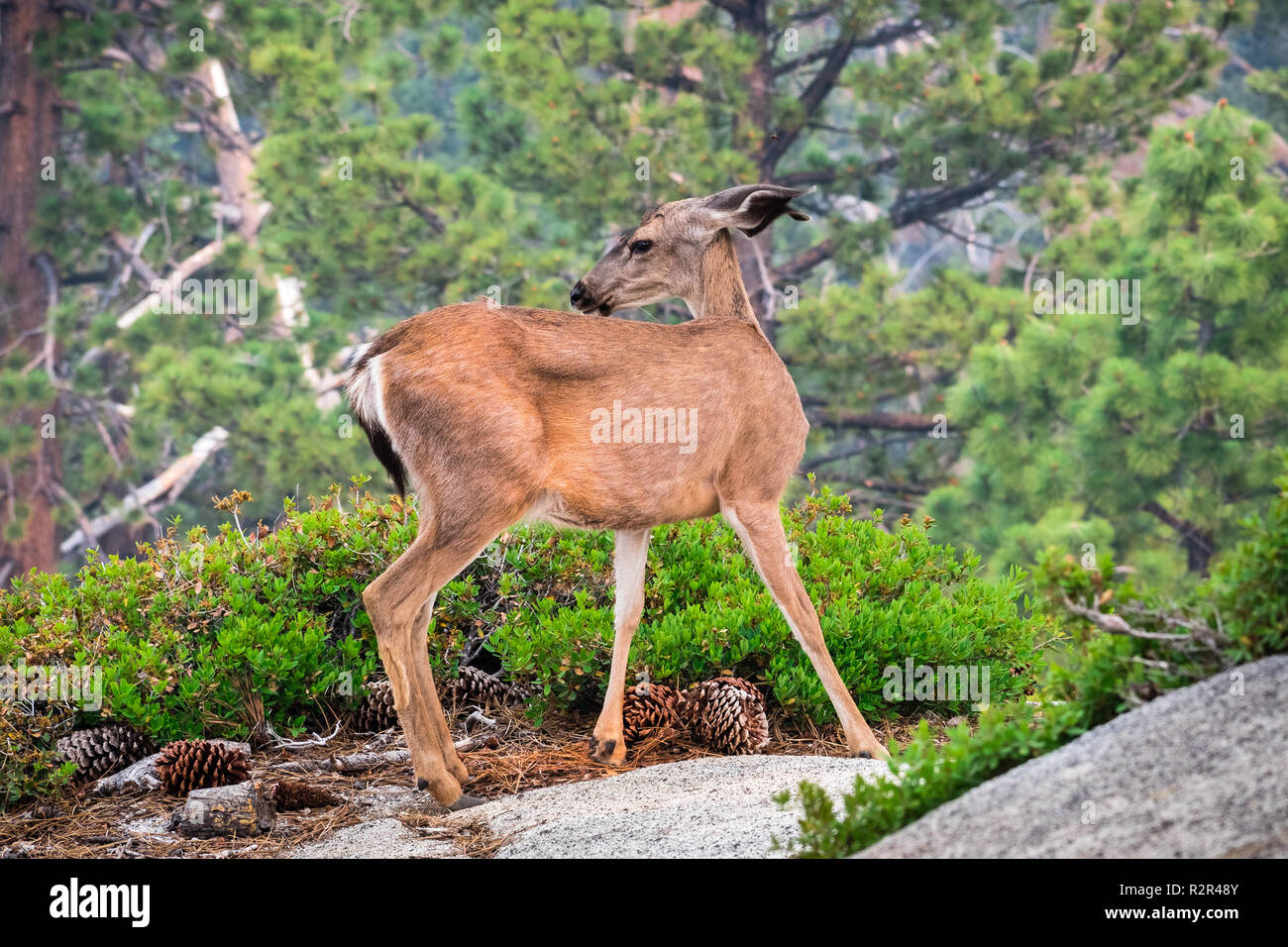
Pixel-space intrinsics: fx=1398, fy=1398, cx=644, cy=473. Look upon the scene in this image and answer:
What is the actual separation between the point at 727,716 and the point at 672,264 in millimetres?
1887

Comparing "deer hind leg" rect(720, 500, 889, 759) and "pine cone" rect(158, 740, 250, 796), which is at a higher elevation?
"deer hind leg" rect(720, 500, 889, 759)

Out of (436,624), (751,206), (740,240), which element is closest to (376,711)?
(436,624)

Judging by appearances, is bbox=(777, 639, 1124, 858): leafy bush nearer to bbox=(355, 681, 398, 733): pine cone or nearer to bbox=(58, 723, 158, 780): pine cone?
bbox=(355, 681, 398, 733): pine cone

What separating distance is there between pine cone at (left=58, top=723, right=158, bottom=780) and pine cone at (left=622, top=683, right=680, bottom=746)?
1881 mm

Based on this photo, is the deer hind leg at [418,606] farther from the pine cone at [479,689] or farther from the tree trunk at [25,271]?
the tree trunk at [25,271]

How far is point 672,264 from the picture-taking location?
5844 mm

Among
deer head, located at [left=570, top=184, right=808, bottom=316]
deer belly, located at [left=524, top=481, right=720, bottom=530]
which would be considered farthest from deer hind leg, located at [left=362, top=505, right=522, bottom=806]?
deer head, located at [left=570, top=184, right=808, bottom=316]

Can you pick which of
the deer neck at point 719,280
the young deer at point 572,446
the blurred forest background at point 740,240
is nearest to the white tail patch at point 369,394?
the young deer at point 572,446

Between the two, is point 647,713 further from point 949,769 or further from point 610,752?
point 949,769

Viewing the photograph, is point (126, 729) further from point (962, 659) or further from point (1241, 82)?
point (1241, 82)

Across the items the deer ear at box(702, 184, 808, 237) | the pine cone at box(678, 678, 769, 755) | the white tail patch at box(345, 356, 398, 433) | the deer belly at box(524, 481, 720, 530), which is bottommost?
the pine cone at box(678, 678, 769, 755)

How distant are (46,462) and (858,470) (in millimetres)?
9419

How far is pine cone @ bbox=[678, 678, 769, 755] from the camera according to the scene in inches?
207
